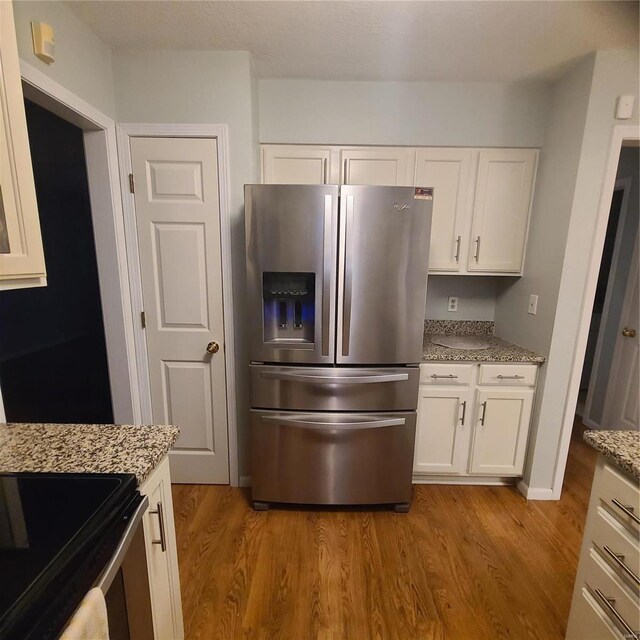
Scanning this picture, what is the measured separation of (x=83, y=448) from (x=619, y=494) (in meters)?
1.57

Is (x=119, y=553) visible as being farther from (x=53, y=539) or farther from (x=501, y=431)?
(x=501, y=431)

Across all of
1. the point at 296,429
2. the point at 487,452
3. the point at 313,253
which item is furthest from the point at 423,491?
the point at 313,253

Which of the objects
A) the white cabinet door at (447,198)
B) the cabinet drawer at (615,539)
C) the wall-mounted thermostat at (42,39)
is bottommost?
the cabinet drawer at (615,539)

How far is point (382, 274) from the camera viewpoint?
1647 mm

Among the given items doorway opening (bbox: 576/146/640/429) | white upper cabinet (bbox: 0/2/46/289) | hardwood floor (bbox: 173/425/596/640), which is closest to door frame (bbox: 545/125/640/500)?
hardwood floor (bbox: 173/425/596/640)

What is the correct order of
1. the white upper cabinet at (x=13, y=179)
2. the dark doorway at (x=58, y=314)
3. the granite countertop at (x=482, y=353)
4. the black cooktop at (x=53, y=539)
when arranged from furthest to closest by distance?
the dark doorway at (x=58, y=314) < the granite countertop at (x=482, y=353) < the white upper cabinet at (x=13, y=179) < the black cooktop at (x=53, y=539)

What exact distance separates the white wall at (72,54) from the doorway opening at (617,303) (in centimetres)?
374

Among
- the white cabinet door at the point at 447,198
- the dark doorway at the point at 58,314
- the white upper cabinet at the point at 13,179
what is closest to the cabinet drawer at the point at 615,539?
the white cabinet door at the point at 447,198

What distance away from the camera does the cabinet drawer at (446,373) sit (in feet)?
6.41

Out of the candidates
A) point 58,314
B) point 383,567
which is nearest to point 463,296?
point 383,567

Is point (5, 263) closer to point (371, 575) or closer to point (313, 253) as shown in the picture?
point (313, 253)

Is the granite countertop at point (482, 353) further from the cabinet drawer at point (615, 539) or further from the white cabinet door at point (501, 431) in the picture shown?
the cabinet drawer at point (615, 539)

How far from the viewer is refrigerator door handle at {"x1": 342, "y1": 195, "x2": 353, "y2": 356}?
1.59 meters

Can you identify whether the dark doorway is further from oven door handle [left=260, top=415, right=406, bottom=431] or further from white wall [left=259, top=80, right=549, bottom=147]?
oven door handle [left=260, top=415, right=406, bottom=431]
